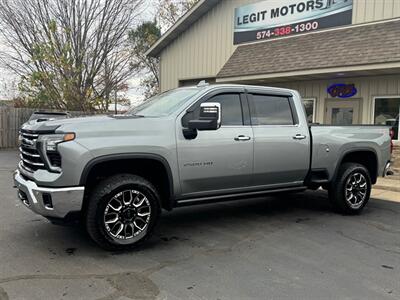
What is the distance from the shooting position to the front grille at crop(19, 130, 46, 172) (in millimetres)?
4324

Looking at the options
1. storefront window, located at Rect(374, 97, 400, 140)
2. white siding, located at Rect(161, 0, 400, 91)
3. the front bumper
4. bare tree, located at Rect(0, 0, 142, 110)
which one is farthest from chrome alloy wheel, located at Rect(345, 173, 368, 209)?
bare tree, located at Rect(0, 0, 142, 110)

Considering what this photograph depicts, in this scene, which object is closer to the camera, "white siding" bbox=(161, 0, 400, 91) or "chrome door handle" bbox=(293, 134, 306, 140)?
"chrome door handle" bbox=(293, 134, 306, 140)

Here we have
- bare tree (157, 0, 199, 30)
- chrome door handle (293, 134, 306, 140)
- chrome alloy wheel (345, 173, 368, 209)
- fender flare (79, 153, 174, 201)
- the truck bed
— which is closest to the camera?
fender flare (79, 153, 174, 201)

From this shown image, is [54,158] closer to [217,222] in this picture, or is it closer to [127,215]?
[127,215]

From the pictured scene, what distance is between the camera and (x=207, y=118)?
181 inches

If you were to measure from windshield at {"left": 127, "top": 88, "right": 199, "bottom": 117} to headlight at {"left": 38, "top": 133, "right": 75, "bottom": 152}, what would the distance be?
125cm

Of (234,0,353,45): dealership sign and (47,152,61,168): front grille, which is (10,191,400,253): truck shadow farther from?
(234,0,353,45): dealership sign

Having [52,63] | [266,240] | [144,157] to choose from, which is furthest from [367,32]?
[52,63]

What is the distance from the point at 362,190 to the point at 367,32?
6445mm

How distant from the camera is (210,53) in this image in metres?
15.7

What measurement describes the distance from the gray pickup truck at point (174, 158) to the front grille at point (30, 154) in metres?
0.01

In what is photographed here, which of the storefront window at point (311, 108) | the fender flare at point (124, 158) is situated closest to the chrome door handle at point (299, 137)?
the fender flare at point (124, 158)

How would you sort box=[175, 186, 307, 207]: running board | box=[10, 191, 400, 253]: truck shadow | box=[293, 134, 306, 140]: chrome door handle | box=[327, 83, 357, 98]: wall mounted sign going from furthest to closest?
box=[327, 83, 357, 98]: wall mounted sign → box=[293, 134, 306, 140]: chrome door handle → box=[175, 186, 307, 207]: running board → box=[10, 191, 400, 253]: truck shadow

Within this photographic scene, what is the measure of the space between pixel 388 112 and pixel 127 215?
9.17m
